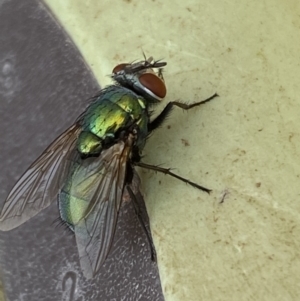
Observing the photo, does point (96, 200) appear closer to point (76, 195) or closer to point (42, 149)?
point (76, 195)

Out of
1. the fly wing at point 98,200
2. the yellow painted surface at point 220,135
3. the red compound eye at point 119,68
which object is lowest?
the yellow painted surface at point 220,135

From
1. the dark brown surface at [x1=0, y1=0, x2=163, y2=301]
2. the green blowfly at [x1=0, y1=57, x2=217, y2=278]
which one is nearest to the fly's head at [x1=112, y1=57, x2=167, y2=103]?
the green blowfly at [x1=0, y1=57, x2=217, y2=278]

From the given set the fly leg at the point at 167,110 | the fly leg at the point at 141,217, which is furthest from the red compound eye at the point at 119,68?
the fly leg at the point at 141,217

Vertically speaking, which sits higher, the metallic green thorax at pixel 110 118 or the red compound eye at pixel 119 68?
the red compound eye at pixel 119 68

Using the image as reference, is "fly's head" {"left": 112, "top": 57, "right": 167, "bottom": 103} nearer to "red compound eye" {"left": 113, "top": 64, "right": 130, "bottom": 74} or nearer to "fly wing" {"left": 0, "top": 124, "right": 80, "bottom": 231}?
"red compound eye" {"left": 113, "top": 64, "right": 130, "bottom": 74}

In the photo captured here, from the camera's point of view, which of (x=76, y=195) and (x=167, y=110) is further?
(x=167, y=110)

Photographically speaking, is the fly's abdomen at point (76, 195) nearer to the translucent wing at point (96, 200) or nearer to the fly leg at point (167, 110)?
the translucent wing at point (96, 200)

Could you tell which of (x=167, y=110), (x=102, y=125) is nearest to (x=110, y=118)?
(x=102, y=125)
